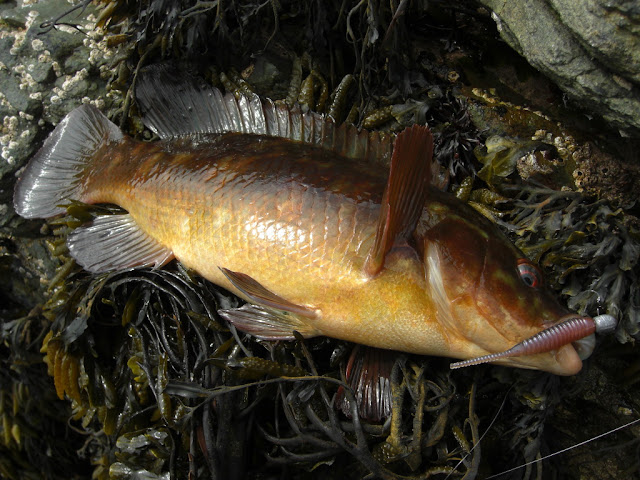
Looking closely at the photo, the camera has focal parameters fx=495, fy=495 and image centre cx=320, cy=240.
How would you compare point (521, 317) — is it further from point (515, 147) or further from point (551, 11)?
point (551, 11)

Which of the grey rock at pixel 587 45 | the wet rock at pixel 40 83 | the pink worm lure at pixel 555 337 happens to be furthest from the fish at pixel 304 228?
the grey rock at pixel 587 45

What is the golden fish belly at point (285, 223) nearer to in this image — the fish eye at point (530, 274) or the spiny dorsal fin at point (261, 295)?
the spiny dorsal fin at point (261, 295)

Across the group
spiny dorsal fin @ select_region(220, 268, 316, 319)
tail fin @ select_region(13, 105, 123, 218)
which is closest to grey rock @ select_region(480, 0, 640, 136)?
spiny dorsal fin @ select_region(220, 268, 316, 319)

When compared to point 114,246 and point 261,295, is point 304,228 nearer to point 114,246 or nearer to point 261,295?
point 261,295

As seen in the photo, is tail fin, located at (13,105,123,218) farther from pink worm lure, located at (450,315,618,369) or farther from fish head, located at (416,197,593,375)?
pink worm lure, located at (450,315,618,369)

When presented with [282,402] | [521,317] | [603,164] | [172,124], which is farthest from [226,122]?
[603,164]

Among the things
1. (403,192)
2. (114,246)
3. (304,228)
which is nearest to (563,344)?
(403,192)
